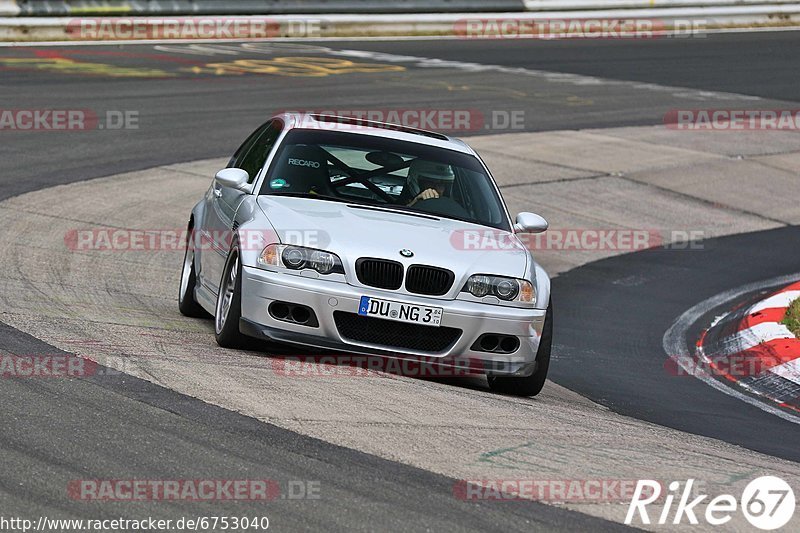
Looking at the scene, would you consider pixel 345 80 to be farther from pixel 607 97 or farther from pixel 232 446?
pixel 232 446

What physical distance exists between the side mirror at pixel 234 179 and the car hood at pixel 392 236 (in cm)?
19

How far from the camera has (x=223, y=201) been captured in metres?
9.36

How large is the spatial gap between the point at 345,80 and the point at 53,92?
5.56m

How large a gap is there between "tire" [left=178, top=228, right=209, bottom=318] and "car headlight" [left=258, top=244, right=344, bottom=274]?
69.3 inches

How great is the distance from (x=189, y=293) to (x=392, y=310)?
2.37 m

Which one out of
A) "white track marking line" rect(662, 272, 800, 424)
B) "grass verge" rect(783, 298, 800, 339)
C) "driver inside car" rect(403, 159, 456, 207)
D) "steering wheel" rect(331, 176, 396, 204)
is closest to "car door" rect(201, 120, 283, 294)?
"steering wheel" rect(331, 176, 396, 204)

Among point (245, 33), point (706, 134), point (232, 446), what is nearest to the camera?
point (232, 446)

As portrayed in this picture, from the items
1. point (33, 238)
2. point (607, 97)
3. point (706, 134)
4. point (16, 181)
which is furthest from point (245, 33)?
point (33, 238)

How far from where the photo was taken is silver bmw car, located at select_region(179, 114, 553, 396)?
311 inches

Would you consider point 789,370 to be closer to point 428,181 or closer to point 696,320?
point 696,320

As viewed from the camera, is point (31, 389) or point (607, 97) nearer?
point (31, 389)

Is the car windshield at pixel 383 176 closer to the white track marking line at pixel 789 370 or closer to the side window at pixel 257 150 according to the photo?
the side window at pixel 257 150

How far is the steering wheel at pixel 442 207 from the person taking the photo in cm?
893

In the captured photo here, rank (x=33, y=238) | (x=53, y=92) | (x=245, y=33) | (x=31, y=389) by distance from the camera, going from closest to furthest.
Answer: (x=31, y=389)
(x=33, y=238)
(x=53, y=92)
(x=245, y=33)
